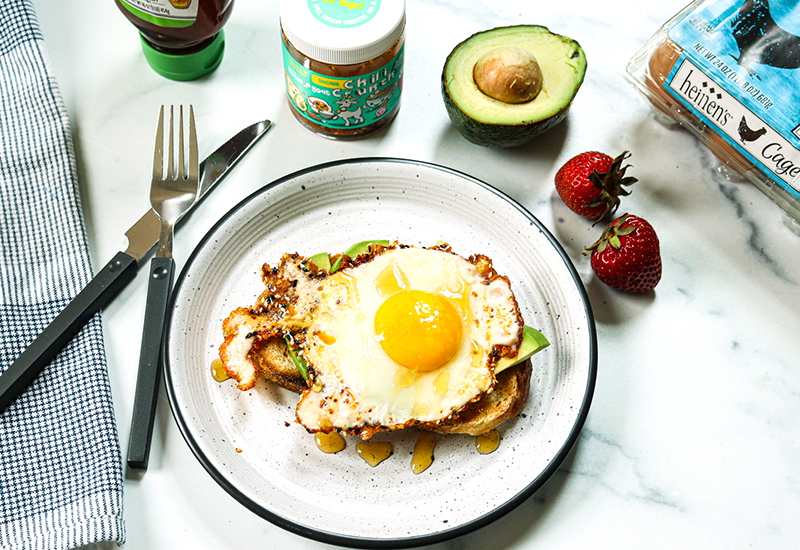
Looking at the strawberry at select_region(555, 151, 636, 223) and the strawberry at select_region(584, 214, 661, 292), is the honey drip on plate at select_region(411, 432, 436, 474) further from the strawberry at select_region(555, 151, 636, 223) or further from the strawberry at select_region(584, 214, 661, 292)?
the strawberry at select_region(555, 151, 636, 223)

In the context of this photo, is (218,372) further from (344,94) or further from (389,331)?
(344,94)

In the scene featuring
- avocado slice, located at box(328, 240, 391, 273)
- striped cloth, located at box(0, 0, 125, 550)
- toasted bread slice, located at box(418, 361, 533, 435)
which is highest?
avocado slice, located at box(328, 240, 391, 273)

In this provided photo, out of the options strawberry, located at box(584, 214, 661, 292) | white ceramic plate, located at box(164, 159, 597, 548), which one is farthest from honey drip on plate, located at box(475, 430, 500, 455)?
strawberry, located at box(584, 214, 661, 292)

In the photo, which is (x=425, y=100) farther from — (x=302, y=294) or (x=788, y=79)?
(x=788, y=79)

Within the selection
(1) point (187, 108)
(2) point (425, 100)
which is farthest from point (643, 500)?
(1) point (187, 108)

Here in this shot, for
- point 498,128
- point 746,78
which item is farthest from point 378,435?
point 746,78

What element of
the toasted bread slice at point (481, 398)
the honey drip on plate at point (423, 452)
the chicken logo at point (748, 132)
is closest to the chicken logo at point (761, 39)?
the chicken logo at point (748, 132)
